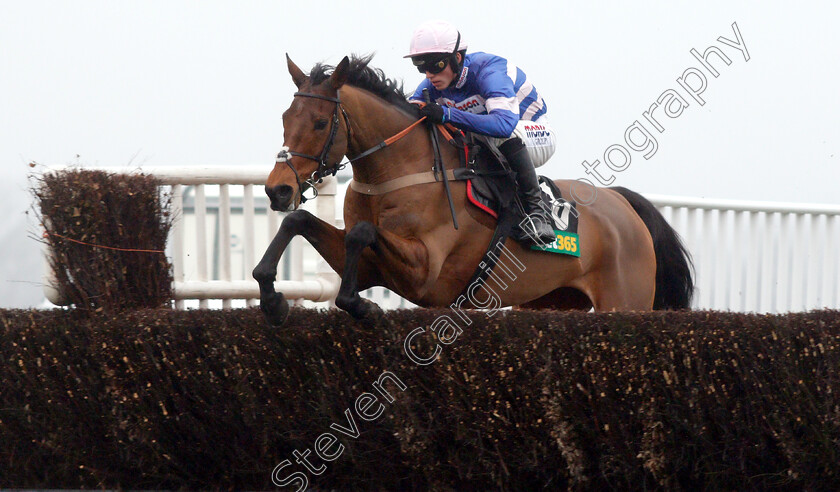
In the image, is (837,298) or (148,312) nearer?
(148,312)

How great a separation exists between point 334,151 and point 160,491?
1647mm

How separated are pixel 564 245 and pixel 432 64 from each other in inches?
50.0

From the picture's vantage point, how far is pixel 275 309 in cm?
386

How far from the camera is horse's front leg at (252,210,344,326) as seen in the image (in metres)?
3.84

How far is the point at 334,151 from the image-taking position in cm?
418

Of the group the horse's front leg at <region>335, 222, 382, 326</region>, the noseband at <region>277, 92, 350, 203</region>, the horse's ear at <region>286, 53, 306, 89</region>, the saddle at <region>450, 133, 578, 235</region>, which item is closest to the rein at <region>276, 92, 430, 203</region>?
the noseband at <region>277, 92, 350, 203</region>

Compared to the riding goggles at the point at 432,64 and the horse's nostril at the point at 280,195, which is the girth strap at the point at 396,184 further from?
the horse's nostril at the point at 280,195

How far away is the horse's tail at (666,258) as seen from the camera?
608 cm

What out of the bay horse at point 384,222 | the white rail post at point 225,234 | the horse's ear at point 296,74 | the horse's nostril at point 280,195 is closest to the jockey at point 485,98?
the bay horse at point 384,222

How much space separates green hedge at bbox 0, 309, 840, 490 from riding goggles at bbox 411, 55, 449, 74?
4.41 feet

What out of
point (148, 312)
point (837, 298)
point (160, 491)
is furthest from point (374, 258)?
point (837, 298)

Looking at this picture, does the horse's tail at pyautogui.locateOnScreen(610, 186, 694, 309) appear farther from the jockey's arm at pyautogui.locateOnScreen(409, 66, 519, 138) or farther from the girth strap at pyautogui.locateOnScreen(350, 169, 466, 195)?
the girth strap at pyautogui.locateOnScreen(350, 169, 466, 195)

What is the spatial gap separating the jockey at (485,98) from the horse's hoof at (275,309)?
1258 millimetres

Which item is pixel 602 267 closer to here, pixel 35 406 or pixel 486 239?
pixel 486 239
